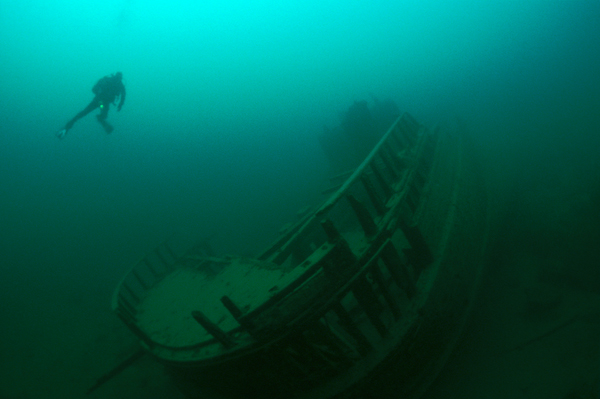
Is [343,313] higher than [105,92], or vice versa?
[105,92]

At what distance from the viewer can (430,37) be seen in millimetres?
110250

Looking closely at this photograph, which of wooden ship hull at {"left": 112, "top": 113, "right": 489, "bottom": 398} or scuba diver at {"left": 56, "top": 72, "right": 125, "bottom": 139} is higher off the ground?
scuba diver at {"left": 56, "top": 72, "right": 125, "bottom": 139}

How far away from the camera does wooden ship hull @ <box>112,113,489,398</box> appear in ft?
11.1

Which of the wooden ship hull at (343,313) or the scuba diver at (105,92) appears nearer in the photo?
the wooden ship hull at (343,313)

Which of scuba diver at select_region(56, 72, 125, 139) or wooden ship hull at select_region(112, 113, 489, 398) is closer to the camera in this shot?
wooden ship hull at select_region(112, 113, 489, 398)

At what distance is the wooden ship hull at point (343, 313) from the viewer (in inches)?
133

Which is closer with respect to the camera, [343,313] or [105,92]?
[343,313]

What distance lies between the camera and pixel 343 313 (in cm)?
346

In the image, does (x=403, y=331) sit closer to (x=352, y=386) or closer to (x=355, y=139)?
(x=352, y=386)

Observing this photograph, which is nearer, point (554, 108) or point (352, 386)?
point (352, 386)

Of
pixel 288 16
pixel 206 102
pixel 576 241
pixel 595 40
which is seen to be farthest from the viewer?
pixel 288 16

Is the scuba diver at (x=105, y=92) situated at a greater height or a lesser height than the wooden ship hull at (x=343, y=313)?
greater

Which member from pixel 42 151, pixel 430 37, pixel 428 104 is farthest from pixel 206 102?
pixel 430 37

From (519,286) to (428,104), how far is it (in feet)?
148
